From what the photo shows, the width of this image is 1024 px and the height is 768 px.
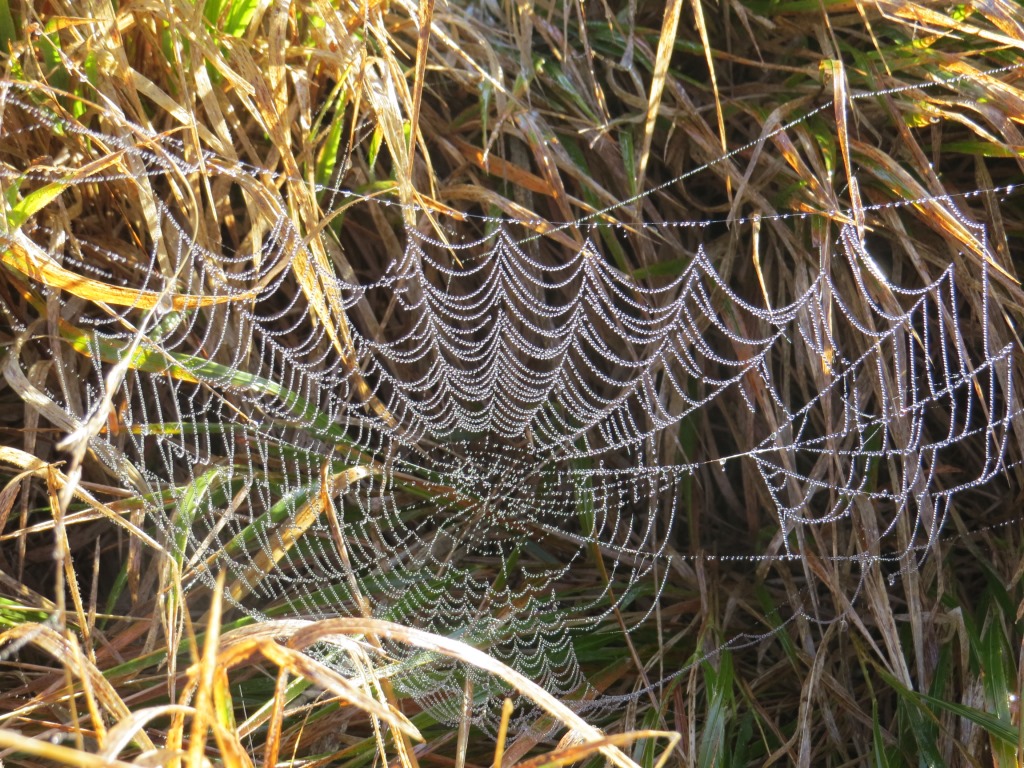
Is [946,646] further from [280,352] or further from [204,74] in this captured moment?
[204,74]

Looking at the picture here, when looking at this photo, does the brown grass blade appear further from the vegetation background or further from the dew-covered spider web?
the dew-covered spider web

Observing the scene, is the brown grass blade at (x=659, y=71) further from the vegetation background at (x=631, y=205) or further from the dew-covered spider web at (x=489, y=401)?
the dew-covered spider web at (x=489, y=401)

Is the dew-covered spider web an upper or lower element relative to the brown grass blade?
lower

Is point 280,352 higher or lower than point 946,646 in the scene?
higher

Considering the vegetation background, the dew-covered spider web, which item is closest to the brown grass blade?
the vegetation background

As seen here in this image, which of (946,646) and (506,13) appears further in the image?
(506,13)

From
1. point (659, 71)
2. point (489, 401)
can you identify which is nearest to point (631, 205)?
point (659, 71)

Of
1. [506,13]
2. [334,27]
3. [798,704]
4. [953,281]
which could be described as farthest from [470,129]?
[798,704]
